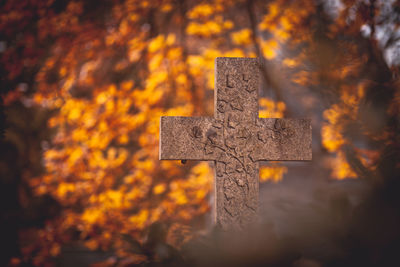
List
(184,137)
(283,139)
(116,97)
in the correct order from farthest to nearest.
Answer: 1. (116,97)
2. (283,139)
3. (184,137)

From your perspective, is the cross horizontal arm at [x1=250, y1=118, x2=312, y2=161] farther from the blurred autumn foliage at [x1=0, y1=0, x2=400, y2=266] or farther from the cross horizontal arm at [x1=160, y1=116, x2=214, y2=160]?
the blurred autumn foliage at [x1=0, y1=0, x2=400, y2=266]

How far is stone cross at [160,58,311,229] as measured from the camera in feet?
8.51

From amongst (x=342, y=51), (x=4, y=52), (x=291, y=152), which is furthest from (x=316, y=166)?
(x=4, y=52)

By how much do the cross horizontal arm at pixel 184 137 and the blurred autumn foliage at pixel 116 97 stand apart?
2.29 metres

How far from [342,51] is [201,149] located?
271 centimetres

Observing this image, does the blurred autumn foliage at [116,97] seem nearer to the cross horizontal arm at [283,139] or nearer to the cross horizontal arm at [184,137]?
the cross horizontal arm at [283,139]

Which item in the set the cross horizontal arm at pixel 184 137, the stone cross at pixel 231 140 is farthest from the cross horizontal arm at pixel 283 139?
the cross horizontal arm at pixel 184 137

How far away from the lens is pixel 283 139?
8.98 feet

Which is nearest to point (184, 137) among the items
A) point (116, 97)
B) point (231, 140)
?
point (231, 140)

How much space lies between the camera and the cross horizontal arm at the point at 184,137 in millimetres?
2602

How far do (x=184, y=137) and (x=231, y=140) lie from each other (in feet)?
1.17

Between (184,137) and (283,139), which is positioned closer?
(184,137)

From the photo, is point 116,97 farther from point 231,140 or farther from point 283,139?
point 283,139

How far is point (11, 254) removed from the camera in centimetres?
430
